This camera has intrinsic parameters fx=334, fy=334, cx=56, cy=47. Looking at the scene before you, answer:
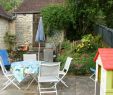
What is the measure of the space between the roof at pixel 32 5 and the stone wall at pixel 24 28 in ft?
1.25

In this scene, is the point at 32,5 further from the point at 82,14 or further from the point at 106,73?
the point at 106,73

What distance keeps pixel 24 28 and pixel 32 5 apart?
6.57ft

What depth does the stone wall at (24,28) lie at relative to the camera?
22469 mm

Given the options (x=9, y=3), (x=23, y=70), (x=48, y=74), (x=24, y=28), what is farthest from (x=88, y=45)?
(x=9, y=3)

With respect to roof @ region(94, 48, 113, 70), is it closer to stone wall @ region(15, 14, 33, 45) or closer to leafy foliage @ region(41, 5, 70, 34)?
leafy foliage @ region(41, 5, 70, 34)

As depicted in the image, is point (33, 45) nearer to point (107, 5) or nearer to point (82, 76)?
point (107, 5)

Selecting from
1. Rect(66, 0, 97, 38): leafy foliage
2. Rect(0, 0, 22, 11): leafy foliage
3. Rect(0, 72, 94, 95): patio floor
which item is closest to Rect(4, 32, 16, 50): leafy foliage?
Rect(66, 0, 97, 38): leafy foliage

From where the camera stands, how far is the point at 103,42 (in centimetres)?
1772

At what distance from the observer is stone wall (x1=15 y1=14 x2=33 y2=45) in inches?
885

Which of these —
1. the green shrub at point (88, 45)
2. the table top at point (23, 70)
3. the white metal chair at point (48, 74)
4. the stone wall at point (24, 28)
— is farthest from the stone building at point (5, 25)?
the white metal chair at point (48, 74)

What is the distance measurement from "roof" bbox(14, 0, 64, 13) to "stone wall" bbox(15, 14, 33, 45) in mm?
382

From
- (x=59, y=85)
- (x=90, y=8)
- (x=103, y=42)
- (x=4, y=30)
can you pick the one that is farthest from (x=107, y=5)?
(x=4, y=30)

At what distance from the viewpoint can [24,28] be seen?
22.6 metres

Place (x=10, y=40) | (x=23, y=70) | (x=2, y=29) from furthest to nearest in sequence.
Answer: (x=10, y=40)
(x=2, y=29)
(x=23, y=70)
